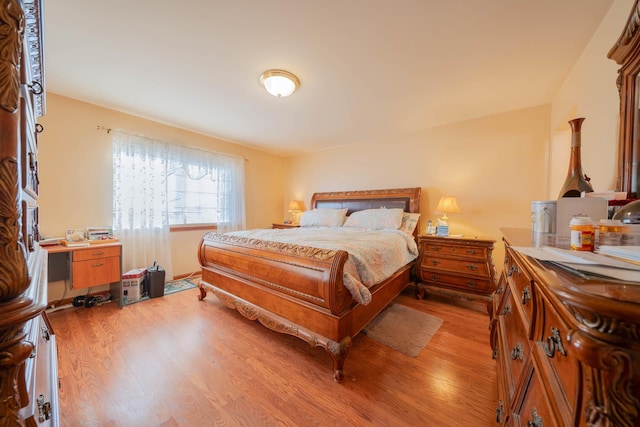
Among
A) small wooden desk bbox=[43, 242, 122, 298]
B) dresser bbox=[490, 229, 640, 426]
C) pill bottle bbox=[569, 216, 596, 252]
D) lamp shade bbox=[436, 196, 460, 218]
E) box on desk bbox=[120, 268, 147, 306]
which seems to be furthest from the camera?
lamp shade bbox=[436, 196, 460, 218]

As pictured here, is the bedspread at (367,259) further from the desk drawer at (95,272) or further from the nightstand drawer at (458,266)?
the desk drawer at (95,272)

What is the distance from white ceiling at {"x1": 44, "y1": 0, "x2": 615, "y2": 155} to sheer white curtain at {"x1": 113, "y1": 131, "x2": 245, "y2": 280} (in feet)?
1.74

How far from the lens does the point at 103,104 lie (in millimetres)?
2748

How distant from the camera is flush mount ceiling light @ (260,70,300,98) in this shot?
6.77 feet

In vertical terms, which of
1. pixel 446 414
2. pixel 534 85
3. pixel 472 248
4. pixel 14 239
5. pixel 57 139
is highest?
pixel 534 85

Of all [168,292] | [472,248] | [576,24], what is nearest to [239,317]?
[168,292]

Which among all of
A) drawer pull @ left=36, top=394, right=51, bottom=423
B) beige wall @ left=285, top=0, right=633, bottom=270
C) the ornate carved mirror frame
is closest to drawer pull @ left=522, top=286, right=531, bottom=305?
the ornate carved mirror frame

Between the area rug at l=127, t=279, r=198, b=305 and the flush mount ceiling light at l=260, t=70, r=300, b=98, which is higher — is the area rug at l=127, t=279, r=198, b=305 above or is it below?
below

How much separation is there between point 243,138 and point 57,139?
2.22m

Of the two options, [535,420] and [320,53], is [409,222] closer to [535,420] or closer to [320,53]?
[320,53]

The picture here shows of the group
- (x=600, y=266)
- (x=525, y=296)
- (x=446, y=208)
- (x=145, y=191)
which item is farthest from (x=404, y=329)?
(x=145, y=191)

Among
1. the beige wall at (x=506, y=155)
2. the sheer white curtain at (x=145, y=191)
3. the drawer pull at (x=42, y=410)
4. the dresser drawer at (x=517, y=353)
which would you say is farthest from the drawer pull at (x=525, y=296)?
the sheer white curtain at (x=145, y=191)

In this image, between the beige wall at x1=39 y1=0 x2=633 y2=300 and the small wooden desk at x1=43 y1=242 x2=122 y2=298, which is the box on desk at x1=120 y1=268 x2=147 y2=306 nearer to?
the small wooden desk at x1=43 y1=242 x2=122 y2=298

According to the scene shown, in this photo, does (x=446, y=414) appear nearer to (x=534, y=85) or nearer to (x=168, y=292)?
(x=534, y=85)
